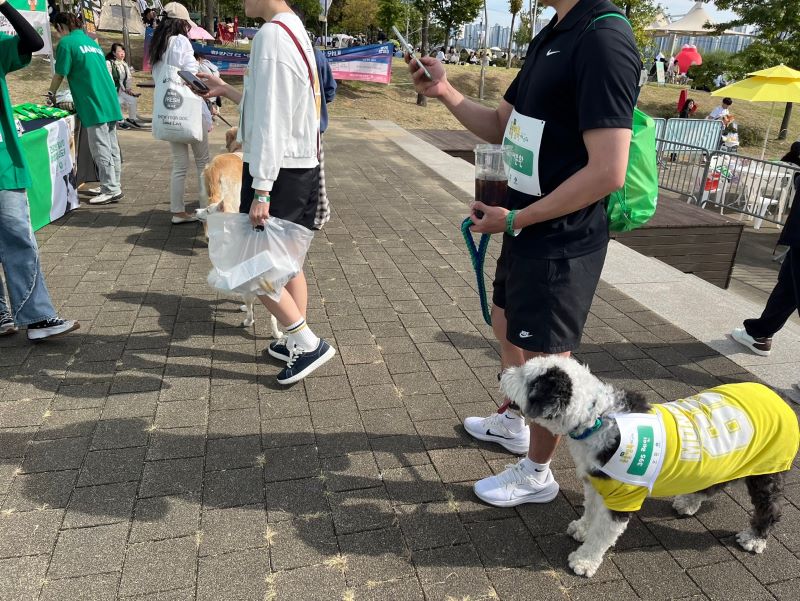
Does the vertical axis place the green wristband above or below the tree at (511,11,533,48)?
below

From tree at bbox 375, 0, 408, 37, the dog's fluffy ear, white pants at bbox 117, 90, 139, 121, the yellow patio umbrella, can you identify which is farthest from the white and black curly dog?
tree at bbox 375, 0, 408, 37

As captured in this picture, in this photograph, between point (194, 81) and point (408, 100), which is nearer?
point (194, 81)

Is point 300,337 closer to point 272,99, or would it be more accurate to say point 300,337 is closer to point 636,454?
point 272,99

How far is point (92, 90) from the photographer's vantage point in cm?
624

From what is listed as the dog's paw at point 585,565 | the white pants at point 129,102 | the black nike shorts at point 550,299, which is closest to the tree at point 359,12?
the white pants at point 129,102

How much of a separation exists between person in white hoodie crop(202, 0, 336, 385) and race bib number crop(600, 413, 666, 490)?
192 cm

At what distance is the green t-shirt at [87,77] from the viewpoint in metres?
6.05

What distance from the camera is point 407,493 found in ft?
8.84

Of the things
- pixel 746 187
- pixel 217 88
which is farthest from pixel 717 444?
pixel 746 187

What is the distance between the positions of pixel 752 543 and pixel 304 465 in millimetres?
2037

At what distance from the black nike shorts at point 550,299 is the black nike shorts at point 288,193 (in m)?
1.43

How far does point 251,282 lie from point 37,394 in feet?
4.61

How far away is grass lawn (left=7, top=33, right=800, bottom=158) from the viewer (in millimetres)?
17266

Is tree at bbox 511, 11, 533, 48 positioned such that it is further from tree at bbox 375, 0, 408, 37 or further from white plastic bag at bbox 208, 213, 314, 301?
white plastic bag at bbox 208, 213, 314, 301
